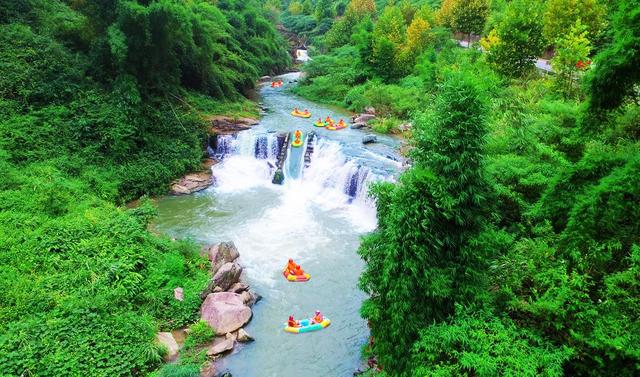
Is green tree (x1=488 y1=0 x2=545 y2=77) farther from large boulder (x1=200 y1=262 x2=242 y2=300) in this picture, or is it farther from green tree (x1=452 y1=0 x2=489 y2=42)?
large boulder (x1=200 y1=262 x2=242 y2=300)

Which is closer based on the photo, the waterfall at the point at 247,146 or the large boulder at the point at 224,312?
the large boulder at the point at 224,312

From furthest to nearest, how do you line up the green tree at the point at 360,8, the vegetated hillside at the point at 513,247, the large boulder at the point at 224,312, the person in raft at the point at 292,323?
the green tree at the point at 360,8 → the person in raft at the point at 292,323 → the large boulder at the point at 224,312 → the vegetated hillside at the point at 513,247

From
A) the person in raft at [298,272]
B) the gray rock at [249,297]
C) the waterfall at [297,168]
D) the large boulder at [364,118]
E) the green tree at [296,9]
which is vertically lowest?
the gray rock at [249,297]

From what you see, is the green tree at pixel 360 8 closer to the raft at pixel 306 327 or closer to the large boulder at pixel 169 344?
the raft at pixel 306 327

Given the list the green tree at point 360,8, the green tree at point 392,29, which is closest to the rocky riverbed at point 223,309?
the green tree at point 392,29

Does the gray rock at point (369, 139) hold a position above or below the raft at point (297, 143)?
above

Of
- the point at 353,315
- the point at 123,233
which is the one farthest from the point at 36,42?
the point at 353,315

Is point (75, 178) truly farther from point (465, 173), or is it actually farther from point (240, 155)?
point (465, 173)
